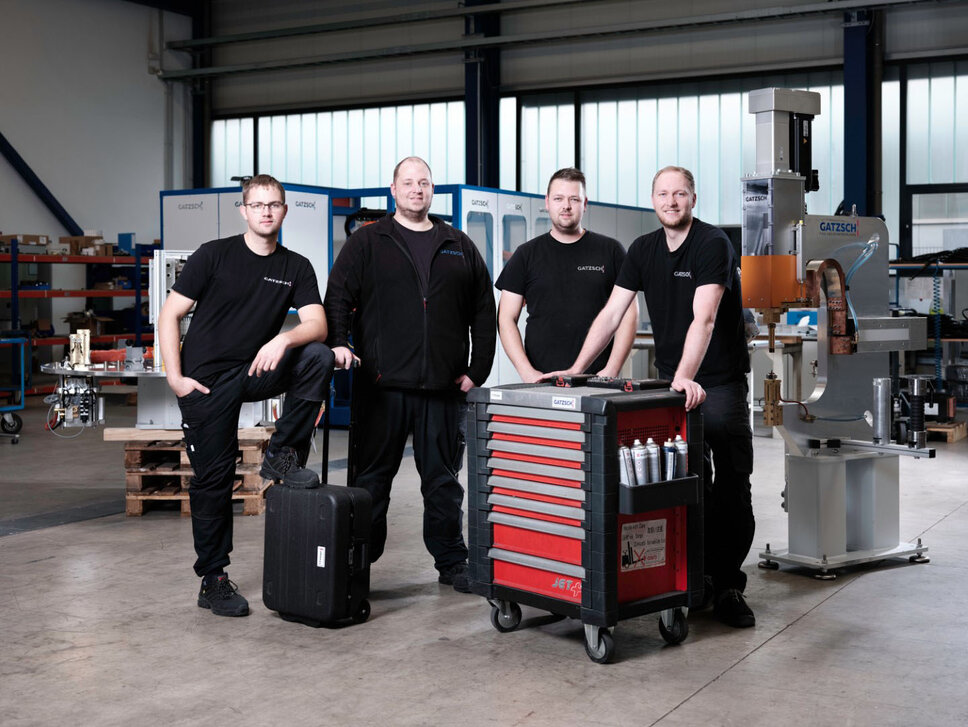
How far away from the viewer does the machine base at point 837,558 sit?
4.21m

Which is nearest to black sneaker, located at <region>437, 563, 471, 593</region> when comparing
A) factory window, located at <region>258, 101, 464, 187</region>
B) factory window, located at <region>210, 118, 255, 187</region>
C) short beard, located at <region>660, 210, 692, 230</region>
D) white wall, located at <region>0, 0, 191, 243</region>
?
short beard, located at <region>660, 210, 692, 230</region>

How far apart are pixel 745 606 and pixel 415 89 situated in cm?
1087

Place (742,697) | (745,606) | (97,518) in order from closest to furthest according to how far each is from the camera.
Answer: (742,697)
(745,606)
(97,518)

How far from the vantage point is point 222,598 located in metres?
3.71

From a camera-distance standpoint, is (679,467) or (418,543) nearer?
(679,467)

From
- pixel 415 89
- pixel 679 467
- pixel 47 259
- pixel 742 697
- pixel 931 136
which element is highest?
pixel 415 89

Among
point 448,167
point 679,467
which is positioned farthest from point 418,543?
point 448,167

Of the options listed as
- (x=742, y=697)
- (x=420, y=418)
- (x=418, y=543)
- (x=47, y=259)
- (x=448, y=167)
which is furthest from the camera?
(x=448, y=167)

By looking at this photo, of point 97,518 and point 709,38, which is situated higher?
point 709,38

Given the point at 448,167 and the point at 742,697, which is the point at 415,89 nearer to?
the point at 448,167

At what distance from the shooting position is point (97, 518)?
5.41 meters

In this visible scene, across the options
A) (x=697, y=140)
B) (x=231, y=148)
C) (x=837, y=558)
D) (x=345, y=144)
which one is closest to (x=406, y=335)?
(x=837, y=558)

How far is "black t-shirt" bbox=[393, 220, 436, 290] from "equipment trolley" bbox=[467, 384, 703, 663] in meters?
0.60

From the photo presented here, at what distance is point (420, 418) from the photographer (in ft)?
12.8
